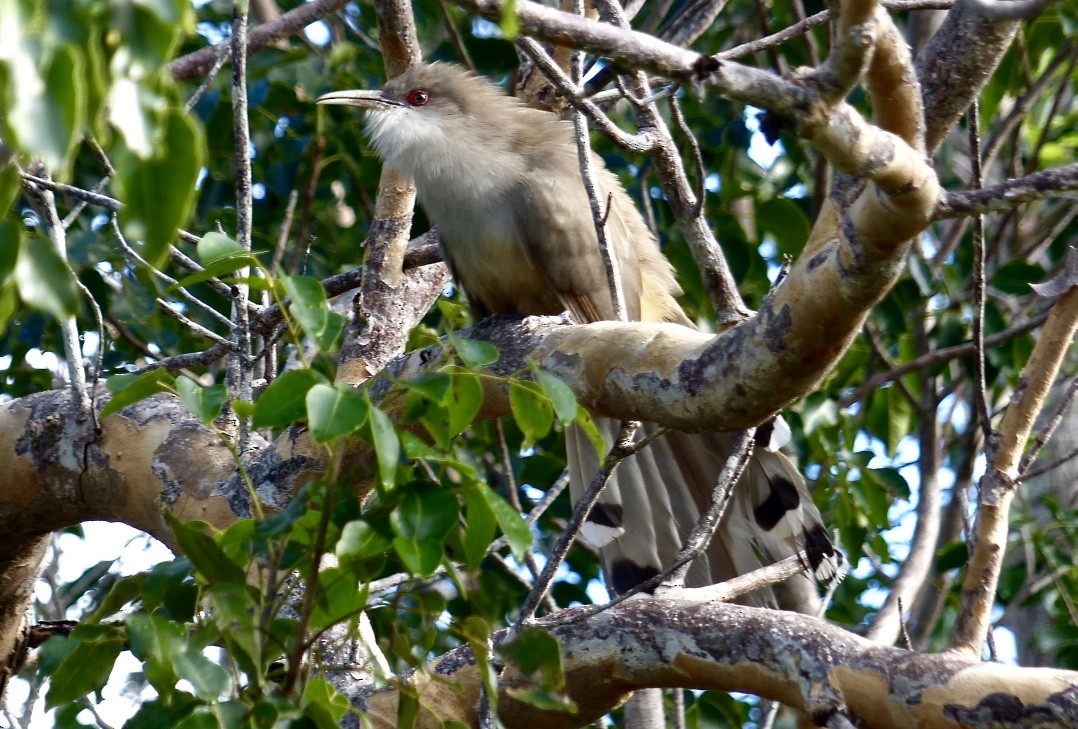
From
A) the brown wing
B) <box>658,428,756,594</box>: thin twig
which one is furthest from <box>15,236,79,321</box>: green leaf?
the brown wing

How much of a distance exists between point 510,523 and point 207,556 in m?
0.41

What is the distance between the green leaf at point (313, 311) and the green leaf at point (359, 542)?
230 millimetres

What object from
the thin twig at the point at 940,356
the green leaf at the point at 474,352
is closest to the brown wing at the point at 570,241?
the thin twig at the point at 940,356

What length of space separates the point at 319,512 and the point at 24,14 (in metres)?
0.91

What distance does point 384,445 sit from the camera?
139 cm

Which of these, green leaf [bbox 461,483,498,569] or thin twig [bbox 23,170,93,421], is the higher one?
green leaf [bbox 461,483,498,569]

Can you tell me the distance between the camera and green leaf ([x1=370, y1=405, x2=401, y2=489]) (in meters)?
1.37

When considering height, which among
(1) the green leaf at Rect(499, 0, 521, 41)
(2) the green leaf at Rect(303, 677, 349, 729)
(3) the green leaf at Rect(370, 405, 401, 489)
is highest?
(1) the green leaf at Rect(499, 0, 521, 41)

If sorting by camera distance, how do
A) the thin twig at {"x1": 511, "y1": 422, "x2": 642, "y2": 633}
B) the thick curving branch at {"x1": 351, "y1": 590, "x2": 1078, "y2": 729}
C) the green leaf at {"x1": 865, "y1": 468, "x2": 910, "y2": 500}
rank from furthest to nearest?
the green leaf at {"x1": 865, "y1": 468, "x2": 910, "y2": 500}
the thin twig at {"x1": 511, "y1": 422, "x2": 642, "y2": 633}
the thick curving branch at {"x1": 351, "y1": 590, "x2": 1078, "y2": 729}

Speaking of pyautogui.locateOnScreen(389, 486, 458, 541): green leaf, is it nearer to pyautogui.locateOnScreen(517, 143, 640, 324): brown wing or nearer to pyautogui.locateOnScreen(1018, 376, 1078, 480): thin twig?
pyautogui.locateOnScreen(1018, 376, 1078, 480): thin twig

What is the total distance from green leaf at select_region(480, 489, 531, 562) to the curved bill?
258 centimetres

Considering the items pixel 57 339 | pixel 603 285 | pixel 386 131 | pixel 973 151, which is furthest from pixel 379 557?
pixel 57 339

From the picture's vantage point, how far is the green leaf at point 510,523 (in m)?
1.51

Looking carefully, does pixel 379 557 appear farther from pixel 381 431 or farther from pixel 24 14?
pixel 24 14
